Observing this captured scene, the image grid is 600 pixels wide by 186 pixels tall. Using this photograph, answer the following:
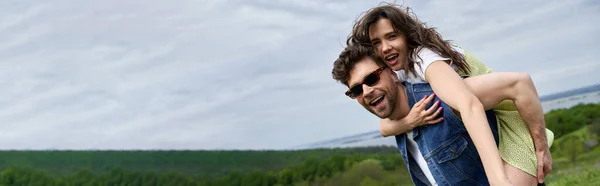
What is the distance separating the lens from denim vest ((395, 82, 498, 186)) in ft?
14.7

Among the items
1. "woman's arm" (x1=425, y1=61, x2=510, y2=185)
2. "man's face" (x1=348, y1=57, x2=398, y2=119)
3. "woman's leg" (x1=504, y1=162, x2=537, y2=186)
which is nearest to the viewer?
"woman's arm" (x1=425, y1=61, x2=510, y2=185)

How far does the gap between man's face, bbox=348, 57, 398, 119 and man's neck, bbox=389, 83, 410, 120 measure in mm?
51

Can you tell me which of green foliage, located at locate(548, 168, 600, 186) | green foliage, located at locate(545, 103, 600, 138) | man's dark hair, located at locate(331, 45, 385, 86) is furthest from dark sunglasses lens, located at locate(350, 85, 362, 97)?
green foliage, located at locate(545, 103, 600, 138)

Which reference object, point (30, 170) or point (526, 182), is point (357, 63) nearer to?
point (526, 182)

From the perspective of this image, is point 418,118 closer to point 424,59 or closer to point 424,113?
point 424,113

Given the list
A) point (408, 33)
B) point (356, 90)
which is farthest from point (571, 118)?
point (356, 90)

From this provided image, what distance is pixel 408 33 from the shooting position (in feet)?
15.5

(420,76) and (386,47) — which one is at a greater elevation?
(386,47)

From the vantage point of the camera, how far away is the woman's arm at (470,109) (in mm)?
3834

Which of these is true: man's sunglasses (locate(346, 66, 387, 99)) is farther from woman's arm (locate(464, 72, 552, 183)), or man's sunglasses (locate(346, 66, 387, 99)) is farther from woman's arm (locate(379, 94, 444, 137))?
woman's arm (locate(464, 72, 552, 183))

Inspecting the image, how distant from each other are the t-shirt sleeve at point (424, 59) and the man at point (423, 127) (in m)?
0.11

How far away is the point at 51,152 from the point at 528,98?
19.3m

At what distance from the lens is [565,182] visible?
52.5ft

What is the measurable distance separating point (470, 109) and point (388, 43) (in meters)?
0.87
